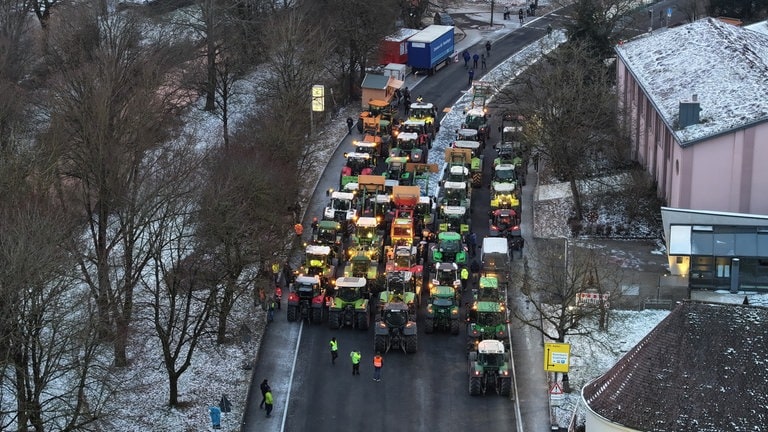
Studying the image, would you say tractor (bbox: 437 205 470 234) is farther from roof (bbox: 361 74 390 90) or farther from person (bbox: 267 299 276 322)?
roof (bbox: 361 74 390 90)

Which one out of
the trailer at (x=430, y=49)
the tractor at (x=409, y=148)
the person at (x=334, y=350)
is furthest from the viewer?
the trailer at (x=430, y=49)

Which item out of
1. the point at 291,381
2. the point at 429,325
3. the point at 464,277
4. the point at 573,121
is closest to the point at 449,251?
the point at 464,277

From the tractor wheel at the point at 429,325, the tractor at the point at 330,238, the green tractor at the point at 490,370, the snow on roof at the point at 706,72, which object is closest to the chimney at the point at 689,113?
the snow on roof at the point at 706,72

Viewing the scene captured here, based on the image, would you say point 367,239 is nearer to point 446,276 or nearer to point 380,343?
point 446,276

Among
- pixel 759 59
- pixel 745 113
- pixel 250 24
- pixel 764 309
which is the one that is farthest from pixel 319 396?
pixel 250 24

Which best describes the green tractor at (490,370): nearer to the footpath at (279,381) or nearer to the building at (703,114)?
the footpath at (279,381)

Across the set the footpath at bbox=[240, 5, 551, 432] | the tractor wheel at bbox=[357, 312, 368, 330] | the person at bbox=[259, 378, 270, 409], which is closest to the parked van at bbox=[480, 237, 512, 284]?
the footpath at bbox=[240, 5, 551, 432]
